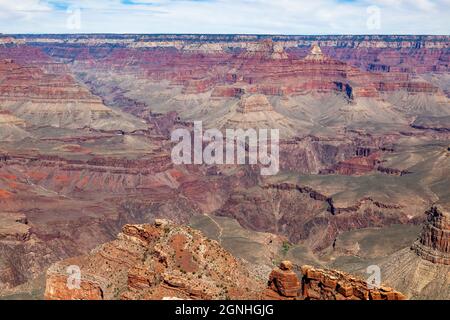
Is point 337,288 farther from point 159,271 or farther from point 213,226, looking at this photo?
point 213,226

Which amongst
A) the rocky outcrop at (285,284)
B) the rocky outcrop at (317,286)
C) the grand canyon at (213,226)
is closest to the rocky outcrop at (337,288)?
the rocky outcrop at (317,286)

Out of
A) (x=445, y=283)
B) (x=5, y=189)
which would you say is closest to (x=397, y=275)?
(x=445, y=283)

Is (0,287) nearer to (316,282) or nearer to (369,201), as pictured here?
(316,282)

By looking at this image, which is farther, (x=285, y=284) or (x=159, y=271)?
(x=159, y=271)

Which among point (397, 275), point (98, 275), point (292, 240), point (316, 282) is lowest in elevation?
point (292, 240)

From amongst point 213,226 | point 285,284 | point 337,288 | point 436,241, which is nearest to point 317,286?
point 337,288
